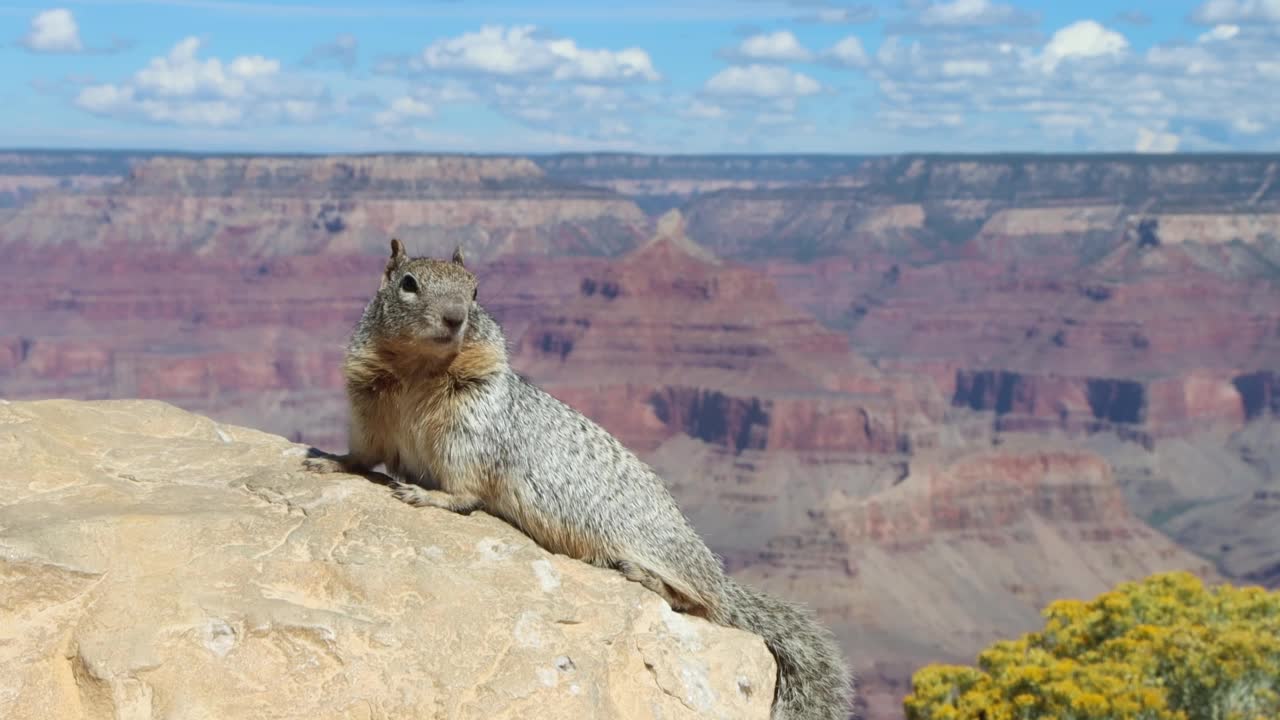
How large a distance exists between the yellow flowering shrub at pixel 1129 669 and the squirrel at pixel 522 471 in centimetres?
520

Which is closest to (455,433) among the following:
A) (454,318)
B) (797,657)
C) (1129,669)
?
(454,318)

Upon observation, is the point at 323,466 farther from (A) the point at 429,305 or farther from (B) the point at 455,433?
(A) the point at 429,305

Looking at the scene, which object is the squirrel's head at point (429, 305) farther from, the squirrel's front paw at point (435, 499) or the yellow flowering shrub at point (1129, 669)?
the yellow flowering shrub at point (1129, 669)

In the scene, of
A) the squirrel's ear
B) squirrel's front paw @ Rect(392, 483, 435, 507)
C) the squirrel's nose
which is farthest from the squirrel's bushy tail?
the squirrel's ear

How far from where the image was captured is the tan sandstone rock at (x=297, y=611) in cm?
719

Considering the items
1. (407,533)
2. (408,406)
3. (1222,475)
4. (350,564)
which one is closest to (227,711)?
(350,564)

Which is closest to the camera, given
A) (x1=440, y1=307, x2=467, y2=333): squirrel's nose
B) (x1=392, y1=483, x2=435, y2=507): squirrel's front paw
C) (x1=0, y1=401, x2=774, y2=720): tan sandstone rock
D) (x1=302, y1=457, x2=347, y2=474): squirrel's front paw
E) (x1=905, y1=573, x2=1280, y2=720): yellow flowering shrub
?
(x1=0, y1=401, x2=774, y2=720): tan sandstone rock

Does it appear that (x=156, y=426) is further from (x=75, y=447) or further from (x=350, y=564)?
(x=350, y=564)

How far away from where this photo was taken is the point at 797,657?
30.6ft

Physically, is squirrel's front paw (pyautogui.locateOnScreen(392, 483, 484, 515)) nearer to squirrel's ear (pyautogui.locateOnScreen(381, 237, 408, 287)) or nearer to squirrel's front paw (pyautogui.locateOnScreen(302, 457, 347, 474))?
squirrel's front paw (pyautogui.locateOnScreen(302, 457, 347, 474))

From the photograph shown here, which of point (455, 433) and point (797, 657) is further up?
point (455, 433)

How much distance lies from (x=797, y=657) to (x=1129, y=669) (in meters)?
6.29

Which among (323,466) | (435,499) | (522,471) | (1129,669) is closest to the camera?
(435,499)

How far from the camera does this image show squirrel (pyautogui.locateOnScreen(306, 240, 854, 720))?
358 inches
